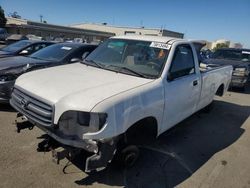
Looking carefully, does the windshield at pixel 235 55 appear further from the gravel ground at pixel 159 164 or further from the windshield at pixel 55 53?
the windshield at pixel 55 53

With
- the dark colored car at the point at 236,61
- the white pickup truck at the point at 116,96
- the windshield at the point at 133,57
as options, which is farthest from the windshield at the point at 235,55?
the windshield at the point at 133,57

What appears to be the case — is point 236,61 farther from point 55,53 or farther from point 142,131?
point 142,131

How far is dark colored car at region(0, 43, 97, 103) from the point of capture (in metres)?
5.39

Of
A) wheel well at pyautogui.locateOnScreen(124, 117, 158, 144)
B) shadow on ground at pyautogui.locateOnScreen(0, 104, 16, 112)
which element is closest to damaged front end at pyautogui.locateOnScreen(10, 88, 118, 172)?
wheel well at pyautogui.locateOnScreen(124, 117, 158, 144)

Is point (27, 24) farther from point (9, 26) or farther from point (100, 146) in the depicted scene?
point (100, 146)

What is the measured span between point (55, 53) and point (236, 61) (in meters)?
8.32

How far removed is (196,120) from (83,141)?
4.11 meters

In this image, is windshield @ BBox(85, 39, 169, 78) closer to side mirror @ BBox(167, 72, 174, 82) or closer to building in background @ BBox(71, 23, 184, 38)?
side mirror @ BBox(167, 72, 174, 82)

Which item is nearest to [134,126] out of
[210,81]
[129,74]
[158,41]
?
[129,74]

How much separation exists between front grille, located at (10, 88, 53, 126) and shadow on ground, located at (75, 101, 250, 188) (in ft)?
3.19

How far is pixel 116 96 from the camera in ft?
9.59

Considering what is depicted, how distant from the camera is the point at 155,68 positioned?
150 inches

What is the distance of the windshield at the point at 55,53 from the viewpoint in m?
6.70

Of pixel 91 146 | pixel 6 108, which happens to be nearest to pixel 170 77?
pixel 91 146
